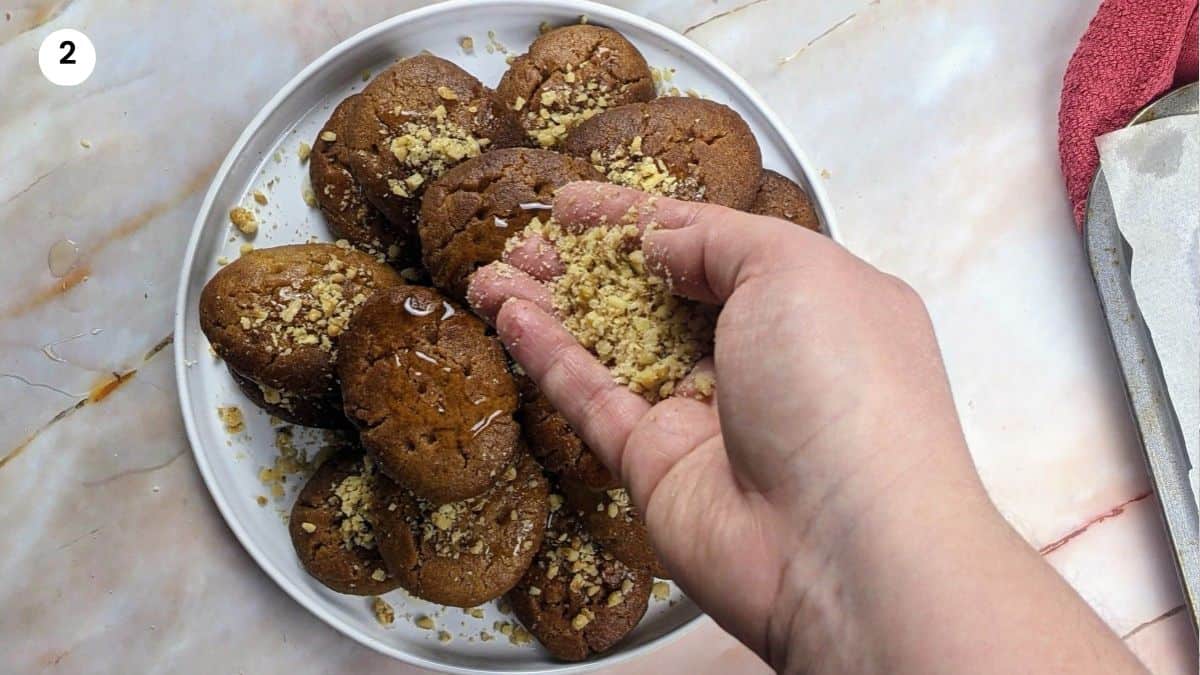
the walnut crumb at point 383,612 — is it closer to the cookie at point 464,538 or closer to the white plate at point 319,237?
the white plate at point 319,237

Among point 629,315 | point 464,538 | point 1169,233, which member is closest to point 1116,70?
point 1169,233

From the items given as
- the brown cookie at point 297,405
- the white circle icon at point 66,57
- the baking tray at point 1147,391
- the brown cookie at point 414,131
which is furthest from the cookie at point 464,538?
the baking tray at point 1147,391

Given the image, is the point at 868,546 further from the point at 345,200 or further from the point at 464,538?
the point at 345,200

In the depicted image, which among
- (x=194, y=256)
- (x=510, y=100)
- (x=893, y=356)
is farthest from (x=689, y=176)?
(x=194, y=256)

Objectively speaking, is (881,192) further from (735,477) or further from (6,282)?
(6,282)

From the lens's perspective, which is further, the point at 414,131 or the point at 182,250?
the point at 182,250

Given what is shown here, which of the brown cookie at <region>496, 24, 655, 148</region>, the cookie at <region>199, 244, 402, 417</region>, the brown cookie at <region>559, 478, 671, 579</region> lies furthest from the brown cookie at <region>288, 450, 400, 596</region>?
the brown cookie at <region>496, 24, 655, 148</region>
